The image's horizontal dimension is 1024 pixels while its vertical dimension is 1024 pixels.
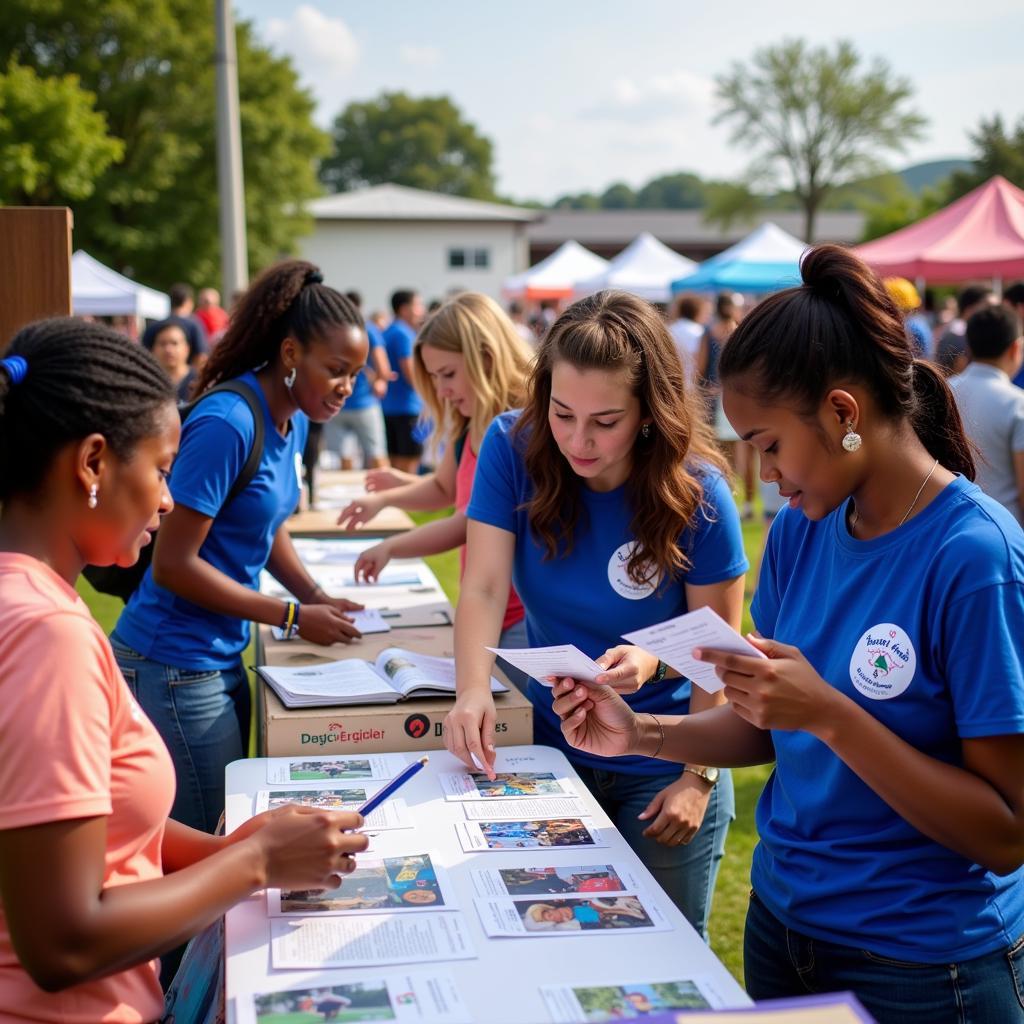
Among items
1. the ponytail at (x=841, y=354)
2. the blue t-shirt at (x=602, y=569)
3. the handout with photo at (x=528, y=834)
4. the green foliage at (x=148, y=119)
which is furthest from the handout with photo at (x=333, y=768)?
the green foliage at (x=148, y=119)

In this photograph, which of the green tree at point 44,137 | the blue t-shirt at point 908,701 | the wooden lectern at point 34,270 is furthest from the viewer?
the green tree at point 44,137

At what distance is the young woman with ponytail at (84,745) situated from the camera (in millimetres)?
1164

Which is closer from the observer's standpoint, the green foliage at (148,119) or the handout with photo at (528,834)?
the handout with photo at (528,834)

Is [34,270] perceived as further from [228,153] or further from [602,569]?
[228,153]

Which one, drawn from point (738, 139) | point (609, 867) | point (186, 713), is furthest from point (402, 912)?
point (738, 139)

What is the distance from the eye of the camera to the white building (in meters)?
37.2

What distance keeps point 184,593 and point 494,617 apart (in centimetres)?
71

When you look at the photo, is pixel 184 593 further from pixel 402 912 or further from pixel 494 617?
pixel 402 912

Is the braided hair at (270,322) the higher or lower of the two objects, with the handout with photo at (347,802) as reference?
higher

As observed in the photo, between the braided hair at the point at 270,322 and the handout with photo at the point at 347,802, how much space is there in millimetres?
1132

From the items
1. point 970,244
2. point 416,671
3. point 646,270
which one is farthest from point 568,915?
point 646,270

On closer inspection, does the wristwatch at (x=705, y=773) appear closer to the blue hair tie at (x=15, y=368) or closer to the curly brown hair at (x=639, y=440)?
the curly brown hair at (x=639, y=440)

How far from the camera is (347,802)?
6.25 ft

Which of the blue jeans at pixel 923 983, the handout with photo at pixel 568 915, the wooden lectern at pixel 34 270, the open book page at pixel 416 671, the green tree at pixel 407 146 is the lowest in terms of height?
the blue jeans at pixel 923 983
